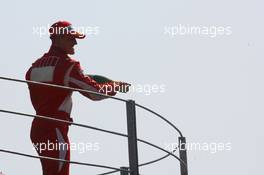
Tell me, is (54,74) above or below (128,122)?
above

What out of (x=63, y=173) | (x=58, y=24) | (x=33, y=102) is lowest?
(x=63, y=173)

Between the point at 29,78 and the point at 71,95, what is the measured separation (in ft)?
1.91

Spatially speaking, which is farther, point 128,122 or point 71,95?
point 71,95

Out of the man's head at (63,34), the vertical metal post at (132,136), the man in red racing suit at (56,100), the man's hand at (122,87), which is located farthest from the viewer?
the man's head at (63,34)

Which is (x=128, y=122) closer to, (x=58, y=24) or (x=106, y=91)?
(x=106, y=91)

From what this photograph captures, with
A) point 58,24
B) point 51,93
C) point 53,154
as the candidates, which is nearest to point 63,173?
point 53,154

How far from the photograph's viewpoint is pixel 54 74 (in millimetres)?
10844

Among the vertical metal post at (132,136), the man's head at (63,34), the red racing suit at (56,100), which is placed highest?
the man's head at (63,34)

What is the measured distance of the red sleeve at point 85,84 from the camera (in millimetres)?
10859

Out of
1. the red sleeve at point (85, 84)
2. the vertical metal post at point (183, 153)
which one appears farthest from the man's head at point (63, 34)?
the vertical metal post at point (183, 153)

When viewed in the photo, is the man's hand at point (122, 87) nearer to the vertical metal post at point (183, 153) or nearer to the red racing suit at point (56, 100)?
the red racing suit at point (56, 100)

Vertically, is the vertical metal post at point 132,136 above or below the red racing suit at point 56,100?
below

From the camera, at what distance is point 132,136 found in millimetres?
9367

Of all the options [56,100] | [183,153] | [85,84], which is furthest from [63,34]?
[183,153]
